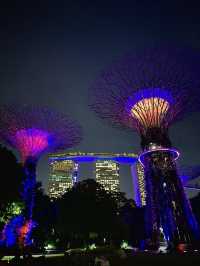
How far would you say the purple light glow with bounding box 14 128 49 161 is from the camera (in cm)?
4809

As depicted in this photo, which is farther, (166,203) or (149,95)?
(166,203)

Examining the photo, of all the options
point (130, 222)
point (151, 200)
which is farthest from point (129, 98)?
point (130, 222)

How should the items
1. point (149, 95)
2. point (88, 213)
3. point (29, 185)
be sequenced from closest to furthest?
point (149, 95) → point (29, 185) → point (88, 213)

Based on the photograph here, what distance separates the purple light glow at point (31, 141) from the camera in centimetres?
4809

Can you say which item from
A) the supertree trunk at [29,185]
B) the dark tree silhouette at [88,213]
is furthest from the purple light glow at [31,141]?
the dark tree silhouette at [88,213]

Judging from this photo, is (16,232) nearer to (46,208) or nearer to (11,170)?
(11,170)

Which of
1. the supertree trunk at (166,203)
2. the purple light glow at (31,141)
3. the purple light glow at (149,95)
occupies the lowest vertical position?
the supertree trunk at (166,203)

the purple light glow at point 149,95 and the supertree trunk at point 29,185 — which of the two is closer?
the purple light glow at point 149,95

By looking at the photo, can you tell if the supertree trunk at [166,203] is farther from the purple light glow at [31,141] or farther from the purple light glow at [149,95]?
the purple light glow at [31,141]

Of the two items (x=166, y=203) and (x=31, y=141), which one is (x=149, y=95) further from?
(x=31, y=141)

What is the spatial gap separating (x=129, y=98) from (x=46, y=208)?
30059 millimetres

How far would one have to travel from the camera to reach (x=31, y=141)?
48469mm

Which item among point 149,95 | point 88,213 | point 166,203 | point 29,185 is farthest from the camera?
point 88,213

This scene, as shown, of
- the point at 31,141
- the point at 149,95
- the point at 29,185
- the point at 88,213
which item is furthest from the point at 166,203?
the point at 31,141
